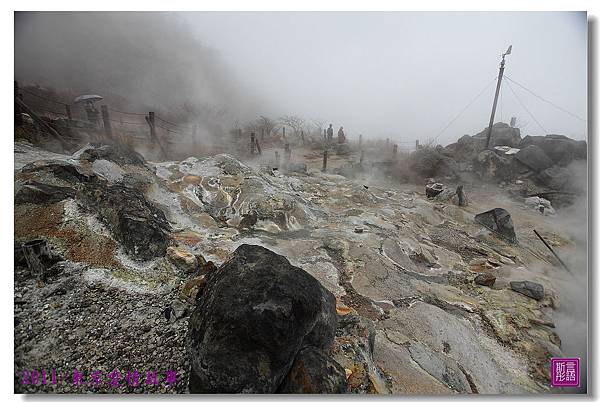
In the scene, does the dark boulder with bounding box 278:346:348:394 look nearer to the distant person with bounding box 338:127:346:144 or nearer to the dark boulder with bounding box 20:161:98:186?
the dark boulder with bounding box 20:161:98:186

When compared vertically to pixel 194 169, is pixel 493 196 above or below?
below

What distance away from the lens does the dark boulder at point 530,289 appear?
4348 millimetres

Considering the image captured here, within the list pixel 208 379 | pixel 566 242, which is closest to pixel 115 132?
pixel 208 379

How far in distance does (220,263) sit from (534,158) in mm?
14339

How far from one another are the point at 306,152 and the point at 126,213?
49.2 feet

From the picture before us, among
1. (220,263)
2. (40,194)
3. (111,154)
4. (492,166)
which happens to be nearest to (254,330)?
(220,263)

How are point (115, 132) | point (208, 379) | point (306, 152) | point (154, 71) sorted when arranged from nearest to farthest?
point (208, 379) → point (154, 71) → point (115, 132) → point (306, 152)

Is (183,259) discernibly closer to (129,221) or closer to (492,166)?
(129,221)

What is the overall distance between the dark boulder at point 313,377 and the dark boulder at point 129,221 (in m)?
2.49

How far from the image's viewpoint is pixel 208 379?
2158 millimetres

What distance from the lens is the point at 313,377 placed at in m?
2.20

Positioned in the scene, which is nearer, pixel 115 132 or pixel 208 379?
pixel 208 379

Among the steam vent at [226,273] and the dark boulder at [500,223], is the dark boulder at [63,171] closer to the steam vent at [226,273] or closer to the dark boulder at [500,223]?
the steam vent at [226,273]

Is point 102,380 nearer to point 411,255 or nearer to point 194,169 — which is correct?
point 411,255
